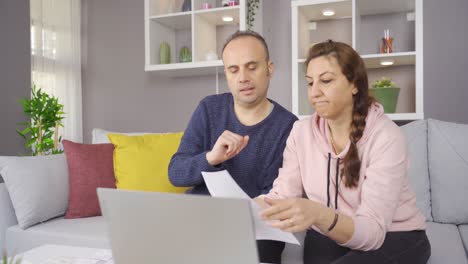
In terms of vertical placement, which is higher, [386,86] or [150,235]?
[386,86]

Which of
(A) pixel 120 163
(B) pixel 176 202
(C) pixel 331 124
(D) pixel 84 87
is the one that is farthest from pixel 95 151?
(D) pixel 84 87

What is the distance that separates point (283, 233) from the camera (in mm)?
851

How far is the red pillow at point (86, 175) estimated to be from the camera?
6.70ft

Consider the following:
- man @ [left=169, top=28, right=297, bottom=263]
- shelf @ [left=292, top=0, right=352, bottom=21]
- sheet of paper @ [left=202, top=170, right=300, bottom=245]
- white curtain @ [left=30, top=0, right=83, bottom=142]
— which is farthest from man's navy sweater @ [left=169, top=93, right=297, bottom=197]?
white curtain @ [left=30, top=0, right=83, bottom=142]

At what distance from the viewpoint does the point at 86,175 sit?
81.4 inches

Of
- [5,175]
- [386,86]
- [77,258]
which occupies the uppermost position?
[386,86]

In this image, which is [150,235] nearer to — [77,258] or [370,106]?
[77,258]

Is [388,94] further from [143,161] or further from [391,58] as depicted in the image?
[143,161]

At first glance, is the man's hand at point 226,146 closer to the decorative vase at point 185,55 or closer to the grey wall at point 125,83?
the decorative vase at point 185,55

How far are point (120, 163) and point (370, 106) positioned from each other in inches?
51.1

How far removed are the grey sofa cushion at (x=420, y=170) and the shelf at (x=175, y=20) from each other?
1.93 meters

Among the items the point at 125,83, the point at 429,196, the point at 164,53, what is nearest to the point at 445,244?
the point at 429,196

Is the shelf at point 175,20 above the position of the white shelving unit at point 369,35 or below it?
above

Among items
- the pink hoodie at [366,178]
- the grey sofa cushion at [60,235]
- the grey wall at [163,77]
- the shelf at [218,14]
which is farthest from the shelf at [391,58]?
the grey sofa cushion at [60,235]
